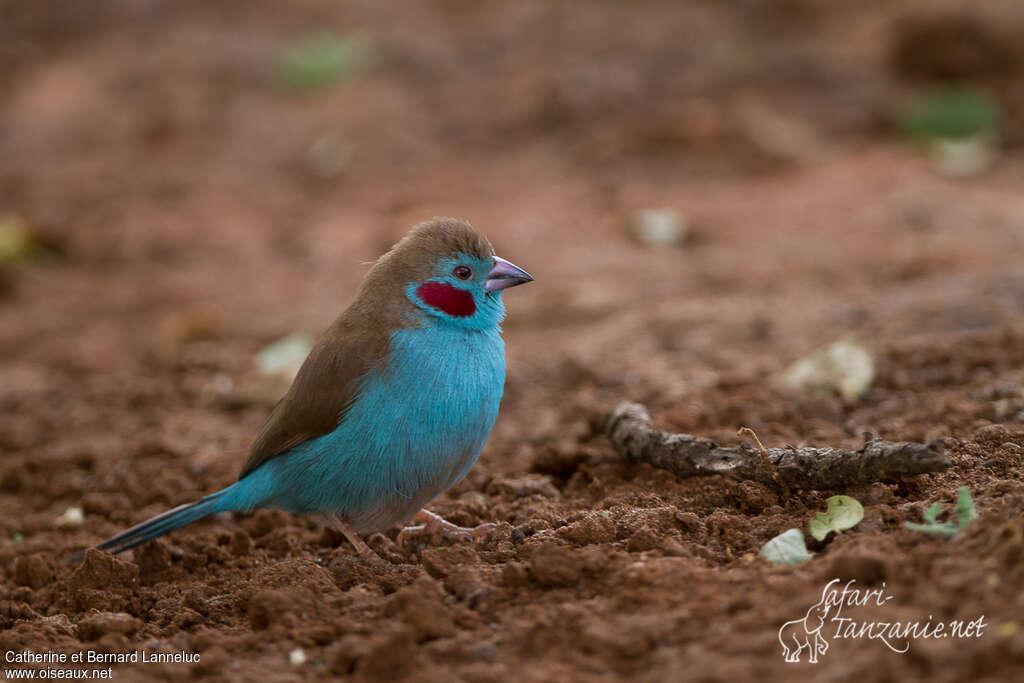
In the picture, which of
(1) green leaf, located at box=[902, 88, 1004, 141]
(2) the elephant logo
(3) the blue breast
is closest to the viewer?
(2) the elephant logo

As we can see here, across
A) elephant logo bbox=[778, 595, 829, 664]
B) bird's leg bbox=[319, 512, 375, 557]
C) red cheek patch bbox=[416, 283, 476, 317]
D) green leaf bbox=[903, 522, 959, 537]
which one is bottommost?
bird's leg bbox=[319, 512, 375, 557]

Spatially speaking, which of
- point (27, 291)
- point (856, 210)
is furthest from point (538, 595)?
point (27, 291)

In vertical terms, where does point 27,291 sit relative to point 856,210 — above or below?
below

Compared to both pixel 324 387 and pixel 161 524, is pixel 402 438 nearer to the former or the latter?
pixel 324 387

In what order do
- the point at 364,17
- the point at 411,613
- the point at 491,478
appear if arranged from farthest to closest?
the point at 364,17
the point at 491,478
the point at 411,613

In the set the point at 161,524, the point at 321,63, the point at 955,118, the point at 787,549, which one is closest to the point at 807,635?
the point at 787,549

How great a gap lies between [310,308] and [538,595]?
160 inches

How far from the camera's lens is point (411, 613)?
2785 mm

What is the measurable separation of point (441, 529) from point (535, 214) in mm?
4489

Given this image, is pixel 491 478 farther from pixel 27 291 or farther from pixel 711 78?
pixel 711 78

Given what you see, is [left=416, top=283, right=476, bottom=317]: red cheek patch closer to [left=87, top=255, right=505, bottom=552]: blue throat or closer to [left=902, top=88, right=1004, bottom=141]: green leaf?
[left=87, top=255, right=505, bottom=552]: blue throat

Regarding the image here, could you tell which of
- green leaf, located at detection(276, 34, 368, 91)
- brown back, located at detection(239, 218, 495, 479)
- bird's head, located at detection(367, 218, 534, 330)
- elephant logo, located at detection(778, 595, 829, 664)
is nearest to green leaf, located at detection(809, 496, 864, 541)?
elephant logo, located at detection(778, 595, 829, 664)

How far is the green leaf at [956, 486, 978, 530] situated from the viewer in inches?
108

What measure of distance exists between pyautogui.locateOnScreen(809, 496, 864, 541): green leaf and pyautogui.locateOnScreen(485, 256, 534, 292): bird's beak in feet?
4.18
